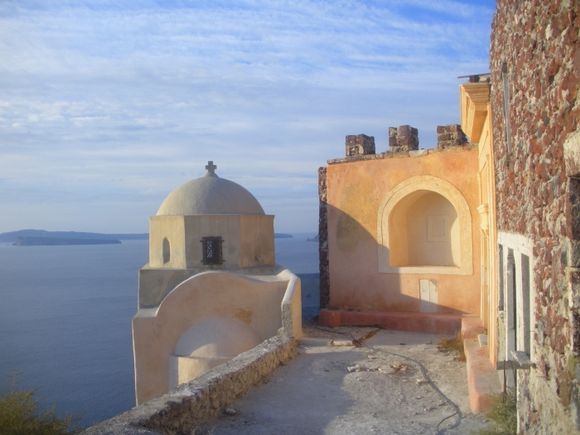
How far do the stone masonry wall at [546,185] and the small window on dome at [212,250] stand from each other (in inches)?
357

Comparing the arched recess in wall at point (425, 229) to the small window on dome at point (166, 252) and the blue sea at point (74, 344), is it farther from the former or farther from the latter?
the blue sea at point (74, 344)

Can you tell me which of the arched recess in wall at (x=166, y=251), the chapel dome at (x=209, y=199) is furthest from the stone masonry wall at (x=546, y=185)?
the arched recess in wall at (x=166, y=251)

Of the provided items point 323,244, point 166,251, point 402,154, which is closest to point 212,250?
point 166,251

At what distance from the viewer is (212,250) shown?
13.5m

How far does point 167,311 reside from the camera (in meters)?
12.0

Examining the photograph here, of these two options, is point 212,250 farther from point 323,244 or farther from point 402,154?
point 402,154

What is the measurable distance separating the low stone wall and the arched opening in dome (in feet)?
18.8

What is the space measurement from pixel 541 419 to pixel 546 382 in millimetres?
337

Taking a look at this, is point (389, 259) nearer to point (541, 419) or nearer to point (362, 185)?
point (362, 185)

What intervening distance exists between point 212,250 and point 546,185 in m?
10.5

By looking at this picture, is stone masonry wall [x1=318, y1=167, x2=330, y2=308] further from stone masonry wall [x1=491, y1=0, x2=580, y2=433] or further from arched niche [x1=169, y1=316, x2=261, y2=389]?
stone masonry wall [x1=491, y1=0, x2=580, y2=433]

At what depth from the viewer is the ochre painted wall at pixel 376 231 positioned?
12250 mm

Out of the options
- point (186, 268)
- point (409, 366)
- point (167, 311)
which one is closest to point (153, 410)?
point (409, 366)

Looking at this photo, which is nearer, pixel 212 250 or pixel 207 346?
pixel 207 346
